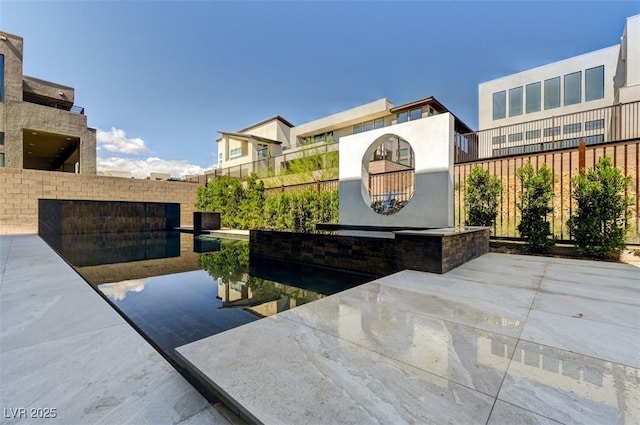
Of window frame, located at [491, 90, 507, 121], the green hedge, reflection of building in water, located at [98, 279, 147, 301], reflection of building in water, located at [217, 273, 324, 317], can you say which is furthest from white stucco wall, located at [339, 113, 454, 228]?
window frame, located at [491, 90, 507, 121]

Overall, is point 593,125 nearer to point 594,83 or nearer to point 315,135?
point 594,83

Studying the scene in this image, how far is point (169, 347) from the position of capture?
2.27 metres

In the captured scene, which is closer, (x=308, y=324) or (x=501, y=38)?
(x=308, y=324)

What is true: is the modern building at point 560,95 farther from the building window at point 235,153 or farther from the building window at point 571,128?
the building window at point 235,153

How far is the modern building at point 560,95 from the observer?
13.5 metres

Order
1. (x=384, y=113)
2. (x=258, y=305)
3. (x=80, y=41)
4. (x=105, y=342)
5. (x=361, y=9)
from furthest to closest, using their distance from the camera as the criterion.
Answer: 1. (x=384, y=113)
2. (x=80, y=41)
3. (x=361, y=9)
4. (x=258, y=305)
5. (x=105, y=342)

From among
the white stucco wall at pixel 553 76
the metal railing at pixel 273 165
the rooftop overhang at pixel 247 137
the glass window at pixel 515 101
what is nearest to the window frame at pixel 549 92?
the white stucco wall at pixel 553 76

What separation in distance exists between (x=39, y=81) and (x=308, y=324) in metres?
23.1

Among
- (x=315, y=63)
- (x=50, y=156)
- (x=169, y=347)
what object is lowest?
(x=169, y=347)

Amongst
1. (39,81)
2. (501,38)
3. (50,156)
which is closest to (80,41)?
(39,81)

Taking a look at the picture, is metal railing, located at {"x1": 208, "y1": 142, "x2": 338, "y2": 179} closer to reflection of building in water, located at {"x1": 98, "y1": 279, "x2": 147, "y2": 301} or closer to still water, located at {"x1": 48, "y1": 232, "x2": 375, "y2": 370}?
still water, located at {"x1": 48, "y1": 232, "x2": 375, "y2": 370}

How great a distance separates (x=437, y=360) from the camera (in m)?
1.61

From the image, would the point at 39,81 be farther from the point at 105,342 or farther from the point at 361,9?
the point at 105,342

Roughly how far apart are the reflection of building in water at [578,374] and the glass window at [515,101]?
25480 millimetres
